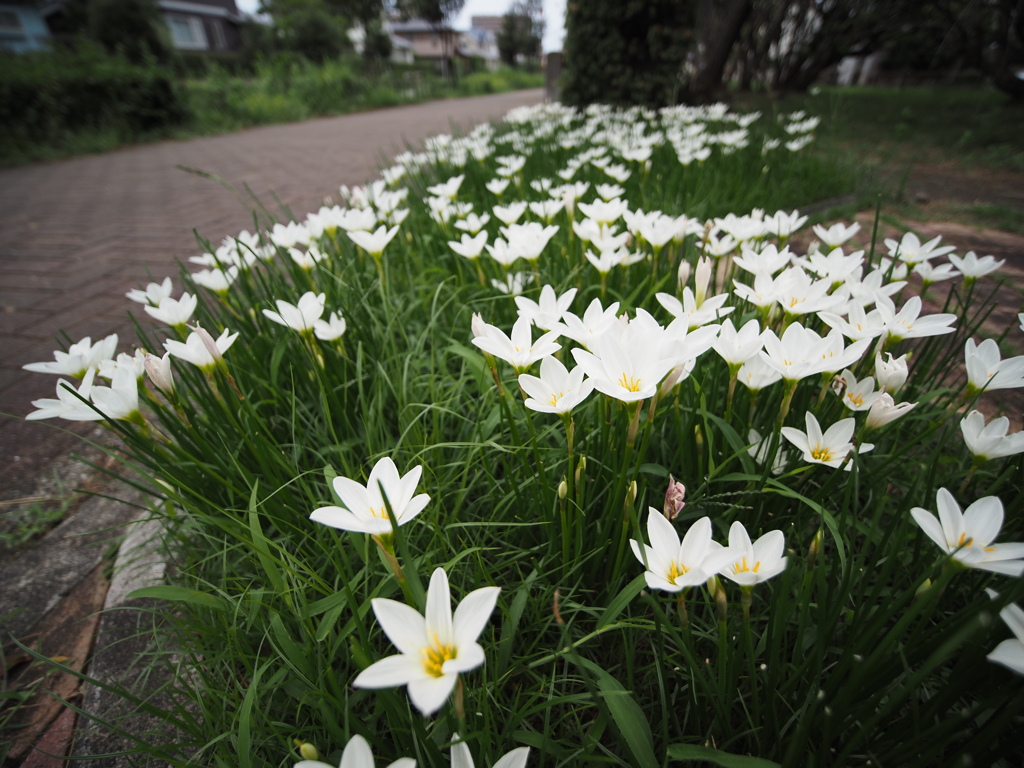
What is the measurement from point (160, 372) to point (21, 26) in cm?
3487

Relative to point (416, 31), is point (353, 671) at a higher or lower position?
lower

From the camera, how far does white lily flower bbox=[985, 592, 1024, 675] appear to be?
50 centimetres

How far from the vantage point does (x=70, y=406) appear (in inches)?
39.7

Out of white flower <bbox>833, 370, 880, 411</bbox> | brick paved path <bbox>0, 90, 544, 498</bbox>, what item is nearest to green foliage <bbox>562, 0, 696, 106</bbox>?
brick paved path <bbox>0, 90, 544, 498</bbox>

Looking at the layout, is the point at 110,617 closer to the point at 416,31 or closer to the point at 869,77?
the point at 869,77

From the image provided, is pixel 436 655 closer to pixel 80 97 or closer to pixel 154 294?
pixel 154 294

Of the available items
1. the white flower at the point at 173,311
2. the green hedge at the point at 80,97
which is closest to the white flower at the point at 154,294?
the white flower at the point at 173,311

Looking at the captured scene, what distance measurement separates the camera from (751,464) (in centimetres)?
96

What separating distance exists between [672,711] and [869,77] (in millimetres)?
24987

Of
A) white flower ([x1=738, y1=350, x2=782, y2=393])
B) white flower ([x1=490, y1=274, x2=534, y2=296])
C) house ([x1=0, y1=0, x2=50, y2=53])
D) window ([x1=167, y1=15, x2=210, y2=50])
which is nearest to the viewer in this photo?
white flower ([x1=738, y1=350, x2=782, y2=393])

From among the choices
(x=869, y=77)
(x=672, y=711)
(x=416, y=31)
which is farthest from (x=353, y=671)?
(x=416, y=31)

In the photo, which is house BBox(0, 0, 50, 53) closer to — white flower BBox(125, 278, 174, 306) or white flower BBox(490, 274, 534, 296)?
white flower BBox(125, 278, 174, 306)

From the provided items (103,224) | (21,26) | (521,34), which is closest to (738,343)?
(103,224)

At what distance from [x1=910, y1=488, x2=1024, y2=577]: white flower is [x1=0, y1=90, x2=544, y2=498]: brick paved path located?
96.9 inches
